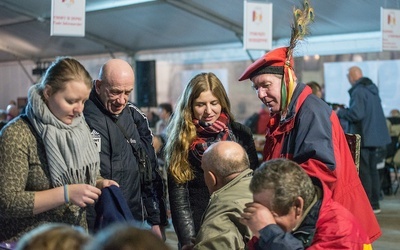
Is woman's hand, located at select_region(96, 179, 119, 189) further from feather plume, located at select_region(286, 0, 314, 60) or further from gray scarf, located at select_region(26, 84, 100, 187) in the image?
feather plume, located at select_region(286, 0, 314, 60)

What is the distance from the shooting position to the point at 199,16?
40.9 feet

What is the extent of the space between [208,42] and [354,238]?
11860 millimetres

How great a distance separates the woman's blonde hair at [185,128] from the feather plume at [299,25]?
48cm

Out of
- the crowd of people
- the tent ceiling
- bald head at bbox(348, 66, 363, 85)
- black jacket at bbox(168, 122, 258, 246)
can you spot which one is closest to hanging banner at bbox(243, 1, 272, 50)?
the tent ceiling

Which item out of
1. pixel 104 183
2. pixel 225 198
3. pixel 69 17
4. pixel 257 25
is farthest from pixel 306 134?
pixel 257 25

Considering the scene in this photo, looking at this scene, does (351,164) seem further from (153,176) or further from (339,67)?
(339,67)

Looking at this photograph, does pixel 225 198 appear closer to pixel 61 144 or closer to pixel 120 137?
pixel 61 144

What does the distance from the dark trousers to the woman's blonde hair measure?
5.04m

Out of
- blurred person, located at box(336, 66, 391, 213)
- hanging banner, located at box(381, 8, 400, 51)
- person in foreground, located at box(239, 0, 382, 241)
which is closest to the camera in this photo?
person in foreground, located at box(239, 0, 382, 241)

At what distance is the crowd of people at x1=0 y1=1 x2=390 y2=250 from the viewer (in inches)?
91.3

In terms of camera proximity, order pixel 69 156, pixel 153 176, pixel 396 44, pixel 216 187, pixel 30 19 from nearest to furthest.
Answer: pixel 69 156
pixel 216 187
pixel 153 176
pixel 396 44
pixel 30 19

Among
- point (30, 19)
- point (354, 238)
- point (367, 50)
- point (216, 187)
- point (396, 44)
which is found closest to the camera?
point (354, 238)

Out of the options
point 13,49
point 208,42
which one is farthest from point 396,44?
point 13,49

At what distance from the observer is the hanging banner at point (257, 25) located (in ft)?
31.3
